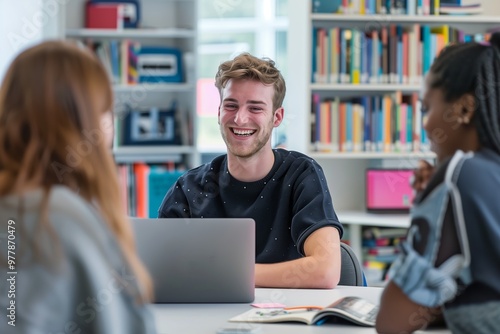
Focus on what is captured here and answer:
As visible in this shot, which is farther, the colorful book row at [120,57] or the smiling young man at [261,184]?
the colorful book row at [120,57]

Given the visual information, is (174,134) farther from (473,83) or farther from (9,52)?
(473,83)

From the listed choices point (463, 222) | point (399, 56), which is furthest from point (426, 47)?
point (463, 222)

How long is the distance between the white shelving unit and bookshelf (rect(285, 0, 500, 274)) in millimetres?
941

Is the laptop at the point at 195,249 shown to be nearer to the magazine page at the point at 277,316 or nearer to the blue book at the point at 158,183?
the magazine page at the point at 277,316

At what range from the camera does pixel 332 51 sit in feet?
14.9

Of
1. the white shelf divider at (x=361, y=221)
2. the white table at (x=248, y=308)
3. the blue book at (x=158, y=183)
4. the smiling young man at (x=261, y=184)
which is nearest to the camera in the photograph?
the white table at (x=248, y=308)

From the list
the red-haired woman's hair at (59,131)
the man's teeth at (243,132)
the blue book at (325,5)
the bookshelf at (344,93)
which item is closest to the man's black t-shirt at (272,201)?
the man's teeth at (243,132)

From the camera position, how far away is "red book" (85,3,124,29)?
5.28m

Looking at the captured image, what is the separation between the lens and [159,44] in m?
5.61

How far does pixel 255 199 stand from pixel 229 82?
0.39 metres

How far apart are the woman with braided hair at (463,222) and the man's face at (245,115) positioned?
110cm

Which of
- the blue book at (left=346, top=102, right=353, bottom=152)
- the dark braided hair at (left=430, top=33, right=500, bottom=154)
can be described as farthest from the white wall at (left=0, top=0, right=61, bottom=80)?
the dark braided hair at (left=430, top=33, right=500, bottom=154)

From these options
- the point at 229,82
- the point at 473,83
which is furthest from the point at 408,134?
the point at 473,83

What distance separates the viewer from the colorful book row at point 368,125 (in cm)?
455
